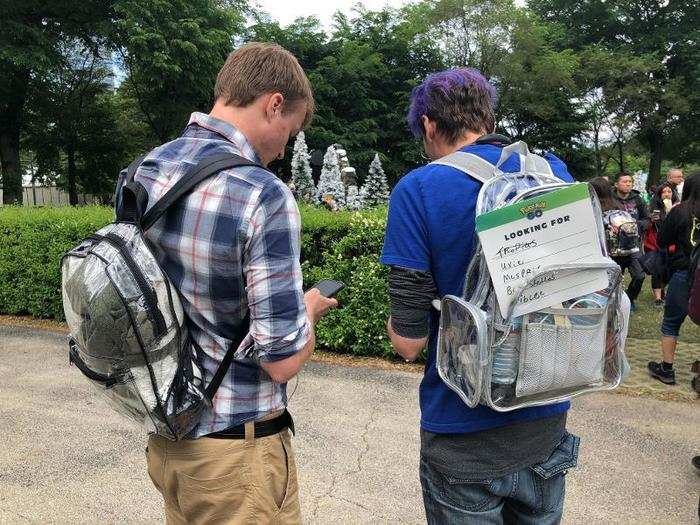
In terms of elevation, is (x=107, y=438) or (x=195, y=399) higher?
(x=195, y=399)

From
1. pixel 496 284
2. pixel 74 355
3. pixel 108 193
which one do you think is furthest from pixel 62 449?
pixel 108 193

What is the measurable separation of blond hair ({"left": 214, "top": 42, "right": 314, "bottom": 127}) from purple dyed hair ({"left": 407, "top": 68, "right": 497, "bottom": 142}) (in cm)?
40

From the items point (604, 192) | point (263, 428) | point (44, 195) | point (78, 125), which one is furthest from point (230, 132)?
point (44, 195)

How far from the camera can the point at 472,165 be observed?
5.42ft

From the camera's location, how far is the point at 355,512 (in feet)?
10.4

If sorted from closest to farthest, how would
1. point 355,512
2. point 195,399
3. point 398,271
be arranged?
point 195,399
point 398,271
point 355,512

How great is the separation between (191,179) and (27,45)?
74.1 ft

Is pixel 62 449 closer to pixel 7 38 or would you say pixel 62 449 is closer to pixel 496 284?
pixel 496 284

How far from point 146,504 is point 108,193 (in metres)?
28.0

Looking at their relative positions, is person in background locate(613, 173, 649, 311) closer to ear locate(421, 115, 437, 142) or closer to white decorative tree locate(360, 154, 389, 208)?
white decorative tree locate(360, 154, 389, 208)

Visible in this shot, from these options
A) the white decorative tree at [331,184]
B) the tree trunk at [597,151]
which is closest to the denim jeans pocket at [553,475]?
the white decorative tree at [331,184]

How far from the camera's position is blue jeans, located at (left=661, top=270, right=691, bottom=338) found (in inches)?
202

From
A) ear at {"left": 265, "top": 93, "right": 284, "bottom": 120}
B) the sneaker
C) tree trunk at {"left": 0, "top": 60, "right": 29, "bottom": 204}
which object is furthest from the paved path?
tree trunk at {"left": 0, "top": 60, "right": 29, "bottom": 204}

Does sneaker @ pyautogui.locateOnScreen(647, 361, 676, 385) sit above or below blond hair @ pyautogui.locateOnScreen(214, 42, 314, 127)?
below
